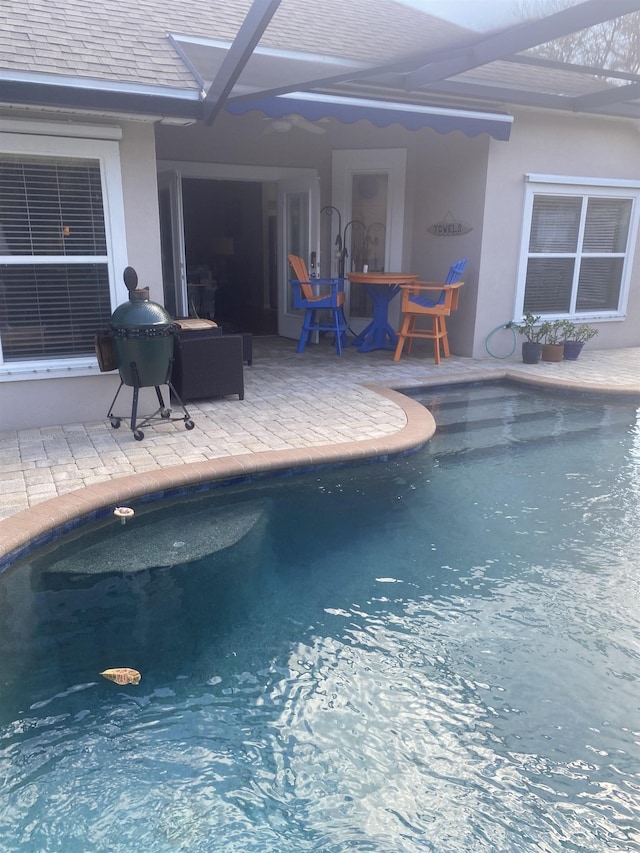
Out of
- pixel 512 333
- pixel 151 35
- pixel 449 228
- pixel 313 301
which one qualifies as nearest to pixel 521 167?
pixel 449 228

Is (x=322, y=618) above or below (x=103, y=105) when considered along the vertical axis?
below

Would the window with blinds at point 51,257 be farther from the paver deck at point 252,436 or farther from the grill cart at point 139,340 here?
the paver deck at point 252,436

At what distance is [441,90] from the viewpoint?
7.60 m

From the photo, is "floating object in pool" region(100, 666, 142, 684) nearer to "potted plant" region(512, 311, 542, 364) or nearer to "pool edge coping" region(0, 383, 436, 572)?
"pool edge coping" region(0, 383, 436, 572)

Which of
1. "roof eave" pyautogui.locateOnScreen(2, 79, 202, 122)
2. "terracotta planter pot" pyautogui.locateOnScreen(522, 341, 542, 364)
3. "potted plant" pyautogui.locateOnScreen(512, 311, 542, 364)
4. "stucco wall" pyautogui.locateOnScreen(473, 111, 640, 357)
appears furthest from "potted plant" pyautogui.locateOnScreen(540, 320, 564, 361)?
"roof eave" pyautogui.locateOnScreen(2, 79, 202, 122)

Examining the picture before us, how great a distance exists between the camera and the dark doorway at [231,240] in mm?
14273

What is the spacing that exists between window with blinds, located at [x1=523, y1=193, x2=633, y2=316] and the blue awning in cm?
169

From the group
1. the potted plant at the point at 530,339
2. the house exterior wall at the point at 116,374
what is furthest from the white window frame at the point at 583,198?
the house exterior wall at the point at 116,374

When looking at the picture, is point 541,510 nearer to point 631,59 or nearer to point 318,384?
point 318,384

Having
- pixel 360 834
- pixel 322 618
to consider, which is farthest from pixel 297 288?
pixel 360 834

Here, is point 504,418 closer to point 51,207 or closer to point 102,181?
point 102,181

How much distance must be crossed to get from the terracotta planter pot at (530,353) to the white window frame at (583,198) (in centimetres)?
52

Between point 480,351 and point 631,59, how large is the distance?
4101 millimetres

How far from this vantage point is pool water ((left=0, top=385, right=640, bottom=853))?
7.81ft
